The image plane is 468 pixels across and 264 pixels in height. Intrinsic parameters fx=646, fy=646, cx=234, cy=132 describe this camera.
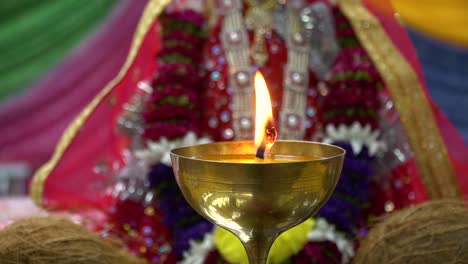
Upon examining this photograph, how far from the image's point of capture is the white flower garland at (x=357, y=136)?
37.6 inches

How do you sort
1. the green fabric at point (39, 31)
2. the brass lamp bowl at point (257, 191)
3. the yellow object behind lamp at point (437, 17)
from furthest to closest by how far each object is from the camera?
1. the green fabric at point (39, 31)
2. the yellow object behind lamp at point (437, 17)
3. the brass lamp bowl at point (257, 191)

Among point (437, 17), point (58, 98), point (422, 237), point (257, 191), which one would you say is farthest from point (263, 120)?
point (58, 98)

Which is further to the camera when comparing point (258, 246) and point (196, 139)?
point (196, 139)

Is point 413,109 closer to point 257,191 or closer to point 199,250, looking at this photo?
point 199,250

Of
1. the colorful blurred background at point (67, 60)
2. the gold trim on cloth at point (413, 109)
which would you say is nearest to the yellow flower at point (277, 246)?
the gold trim on cloth at point (413, 109)

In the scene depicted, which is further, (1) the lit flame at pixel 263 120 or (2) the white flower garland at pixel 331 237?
(2) the white flower garland at pixel 331 237

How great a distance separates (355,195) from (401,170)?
16 cm

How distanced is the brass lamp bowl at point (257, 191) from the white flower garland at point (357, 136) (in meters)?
0.48

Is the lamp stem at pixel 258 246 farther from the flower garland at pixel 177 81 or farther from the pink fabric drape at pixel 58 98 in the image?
the pink fabric drape at pixel 58 98

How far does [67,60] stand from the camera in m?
1.79

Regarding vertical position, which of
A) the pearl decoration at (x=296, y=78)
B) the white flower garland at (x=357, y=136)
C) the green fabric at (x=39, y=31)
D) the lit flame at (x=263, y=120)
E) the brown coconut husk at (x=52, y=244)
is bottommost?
the brown coconut husk at (x=52, y=244)

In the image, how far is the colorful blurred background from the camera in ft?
5.47

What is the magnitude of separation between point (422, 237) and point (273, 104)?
0.39 meters

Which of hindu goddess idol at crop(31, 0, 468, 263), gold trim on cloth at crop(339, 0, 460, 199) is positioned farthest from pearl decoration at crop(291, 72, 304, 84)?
gold trim on cloth at crop(339, 0, 460, 199)
